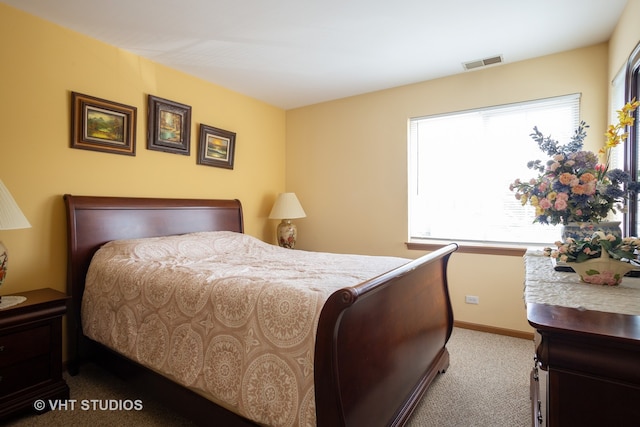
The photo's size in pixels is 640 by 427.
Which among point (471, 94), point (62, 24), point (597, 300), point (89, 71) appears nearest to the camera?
point (597, 300)

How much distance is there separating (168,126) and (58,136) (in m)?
0.87

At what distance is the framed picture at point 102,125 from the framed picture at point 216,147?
679 mm

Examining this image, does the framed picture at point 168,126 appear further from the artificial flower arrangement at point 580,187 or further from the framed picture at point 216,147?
the artificial flower arrangement at point 580,187

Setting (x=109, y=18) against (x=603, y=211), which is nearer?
(x=603, y=211)

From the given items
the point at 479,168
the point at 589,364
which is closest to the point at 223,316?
the point at 589,364

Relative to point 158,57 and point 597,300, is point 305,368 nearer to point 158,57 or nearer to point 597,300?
point 597,300

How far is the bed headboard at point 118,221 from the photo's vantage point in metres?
2.35

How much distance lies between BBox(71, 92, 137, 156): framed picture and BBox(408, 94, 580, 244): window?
108 inches

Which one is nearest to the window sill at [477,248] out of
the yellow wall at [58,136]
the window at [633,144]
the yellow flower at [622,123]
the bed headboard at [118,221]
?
the window at [633,144]

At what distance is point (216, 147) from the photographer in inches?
137

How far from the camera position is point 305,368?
1.20 meters

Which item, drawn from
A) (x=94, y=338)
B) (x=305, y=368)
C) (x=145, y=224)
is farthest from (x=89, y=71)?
(x=305, y=368)

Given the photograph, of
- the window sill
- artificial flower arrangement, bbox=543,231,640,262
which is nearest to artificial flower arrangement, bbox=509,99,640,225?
artificial flower arrangement, bbox=543,231,640,262

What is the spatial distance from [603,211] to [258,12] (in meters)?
2.30
